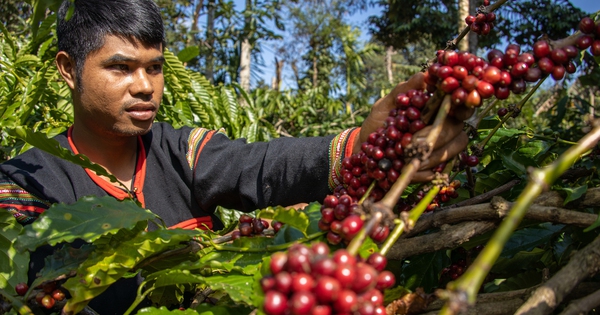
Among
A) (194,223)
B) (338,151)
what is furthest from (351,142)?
(194,223)

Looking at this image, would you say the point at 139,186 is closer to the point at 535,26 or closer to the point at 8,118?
the point at 8,118

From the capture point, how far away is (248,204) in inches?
70.4

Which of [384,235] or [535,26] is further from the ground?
[535,26]

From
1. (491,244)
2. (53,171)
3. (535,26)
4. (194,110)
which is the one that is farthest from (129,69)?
(535,26)

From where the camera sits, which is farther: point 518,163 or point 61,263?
point 518,163

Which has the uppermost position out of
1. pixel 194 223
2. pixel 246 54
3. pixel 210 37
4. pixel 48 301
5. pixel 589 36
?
pixel 210 37

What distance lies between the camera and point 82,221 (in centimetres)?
93

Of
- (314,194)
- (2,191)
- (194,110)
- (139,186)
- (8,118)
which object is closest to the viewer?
(2,191)

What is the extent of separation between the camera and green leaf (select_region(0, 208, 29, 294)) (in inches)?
40.7

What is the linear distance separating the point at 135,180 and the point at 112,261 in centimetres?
97

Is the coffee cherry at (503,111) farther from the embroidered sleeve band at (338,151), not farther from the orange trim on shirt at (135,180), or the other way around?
the orange trim on shirt at (135,180)

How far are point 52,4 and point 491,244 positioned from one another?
642mm

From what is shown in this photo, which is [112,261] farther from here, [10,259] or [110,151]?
[110,151]

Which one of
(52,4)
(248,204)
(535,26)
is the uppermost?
(535,26)
